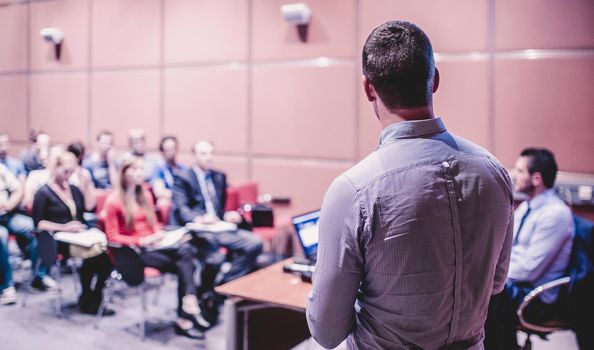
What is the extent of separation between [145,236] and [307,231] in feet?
6.55

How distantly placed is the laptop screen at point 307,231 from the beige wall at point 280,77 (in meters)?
2.81

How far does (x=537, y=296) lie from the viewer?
2998 millimetres

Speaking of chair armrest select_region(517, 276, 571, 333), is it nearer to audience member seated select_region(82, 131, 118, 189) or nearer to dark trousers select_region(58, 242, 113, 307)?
dark trousers select_region(58, 242, 113, 307)

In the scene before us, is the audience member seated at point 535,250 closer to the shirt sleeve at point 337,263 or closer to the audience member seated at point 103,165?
the shirt sleeve at point 337,263

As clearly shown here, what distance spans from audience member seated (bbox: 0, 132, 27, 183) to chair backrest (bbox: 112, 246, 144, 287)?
2492mm

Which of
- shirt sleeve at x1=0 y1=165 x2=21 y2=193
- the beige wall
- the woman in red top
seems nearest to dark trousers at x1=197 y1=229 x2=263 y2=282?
the woman in red top

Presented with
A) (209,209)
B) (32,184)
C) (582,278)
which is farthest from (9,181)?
(582,278)

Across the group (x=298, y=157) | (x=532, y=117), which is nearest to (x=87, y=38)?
(x=298, y=157)

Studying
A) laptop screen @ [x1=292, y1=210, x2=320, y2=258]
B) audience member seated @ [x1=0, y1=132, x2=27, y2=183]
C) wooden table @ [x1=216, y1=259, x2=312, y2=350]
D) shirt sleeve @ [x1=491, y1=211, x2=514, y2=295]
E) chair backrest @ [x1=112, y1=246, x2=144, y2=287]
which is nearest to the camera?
shirt sleeve @ [x1=491, y1=211, x2=514, y2=295]

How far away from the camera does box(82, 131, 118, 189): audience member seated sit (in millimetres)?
6566

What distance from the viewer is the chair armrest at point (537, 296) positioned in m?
2.93

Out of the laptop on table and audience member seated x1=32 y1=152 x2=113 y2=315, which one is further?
audience member seated x1=32 y1=152 x2=113 y2=315

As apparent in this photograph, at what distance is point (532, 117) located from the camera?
502 cm

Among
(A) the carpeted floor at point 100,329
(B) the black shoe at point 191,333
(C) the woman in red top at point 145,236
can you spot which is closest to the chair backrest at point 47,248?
(C) the woman in red top at point 145,236
